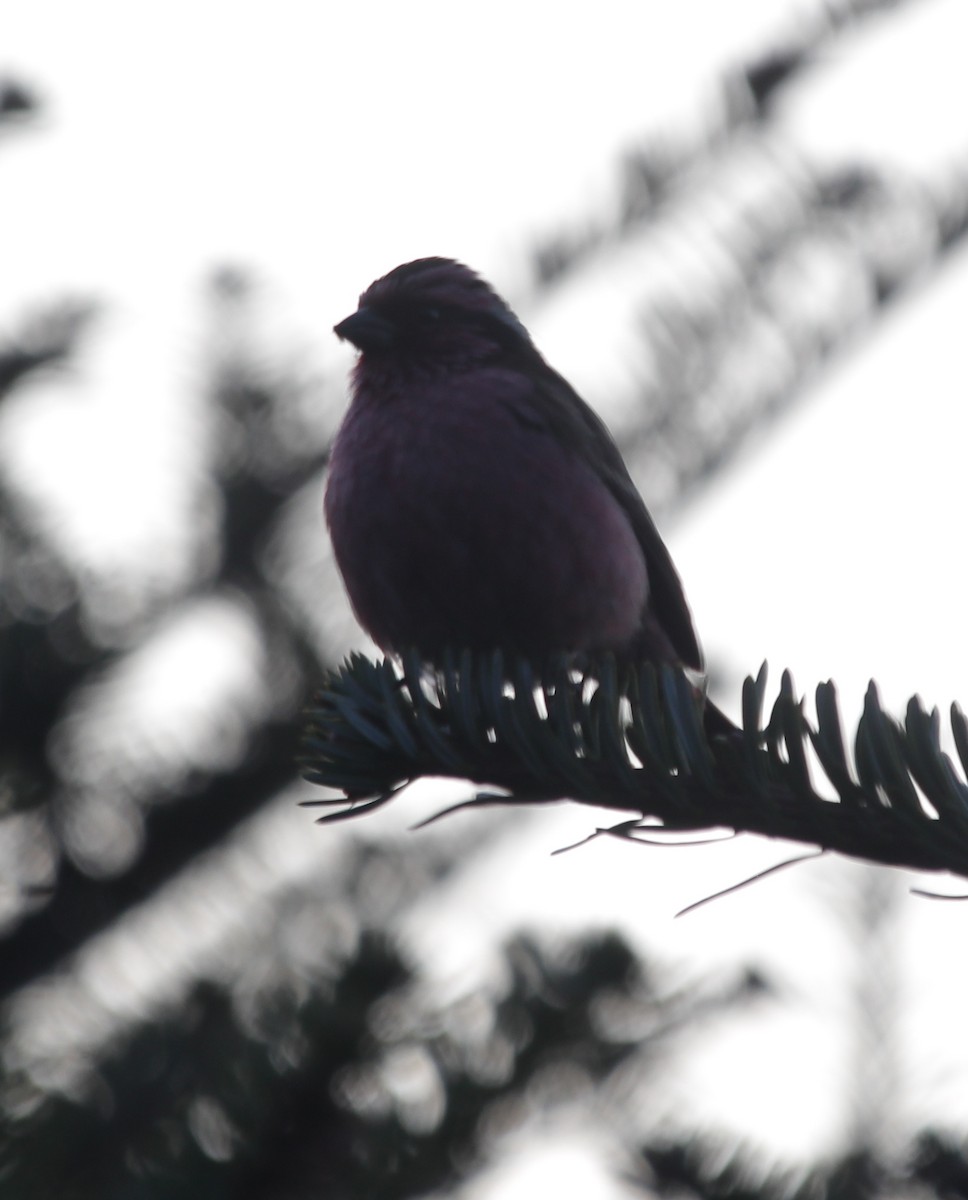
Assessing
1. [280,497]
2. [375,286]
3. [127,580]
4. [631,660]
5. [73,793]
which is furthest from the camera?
[375,286]

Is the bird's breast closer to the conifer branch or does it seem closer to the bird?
the bird

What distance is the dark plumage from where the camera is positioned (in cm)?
375

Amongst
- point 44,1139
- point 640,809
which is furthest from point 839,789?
point 44,1139

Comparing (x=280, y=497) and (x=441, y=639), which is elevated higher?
(x=280, y=497)

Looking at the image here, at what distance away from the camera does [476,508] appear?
379 cm

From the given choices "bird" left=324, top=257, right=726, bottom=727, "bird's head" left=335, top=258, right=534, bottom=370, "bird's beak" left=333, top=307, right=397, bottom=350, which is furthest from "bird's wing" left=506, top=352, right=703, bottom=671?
"bird's beak" left=333, top=307, right=397, bottom=350

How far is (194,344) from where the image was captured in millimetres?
3279

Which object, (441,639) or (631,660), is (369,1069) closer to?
(441,639)

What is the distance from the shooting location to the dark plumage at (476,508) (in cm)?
375

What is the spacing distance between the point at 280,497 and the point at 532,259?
28.7 inches

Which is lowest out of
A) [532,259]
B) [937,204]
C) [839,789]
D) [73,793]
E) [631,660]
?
[631,660]

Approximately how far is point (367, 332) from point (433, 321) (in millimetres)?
253

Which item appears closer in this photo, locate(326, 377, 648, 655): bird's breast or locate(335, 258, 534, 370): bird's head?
locate(326, 377, 648, 655): bird's breast

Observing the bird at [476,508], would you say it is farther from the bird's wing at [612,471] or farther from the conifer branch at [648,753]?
the conifer branch at [648,753]
